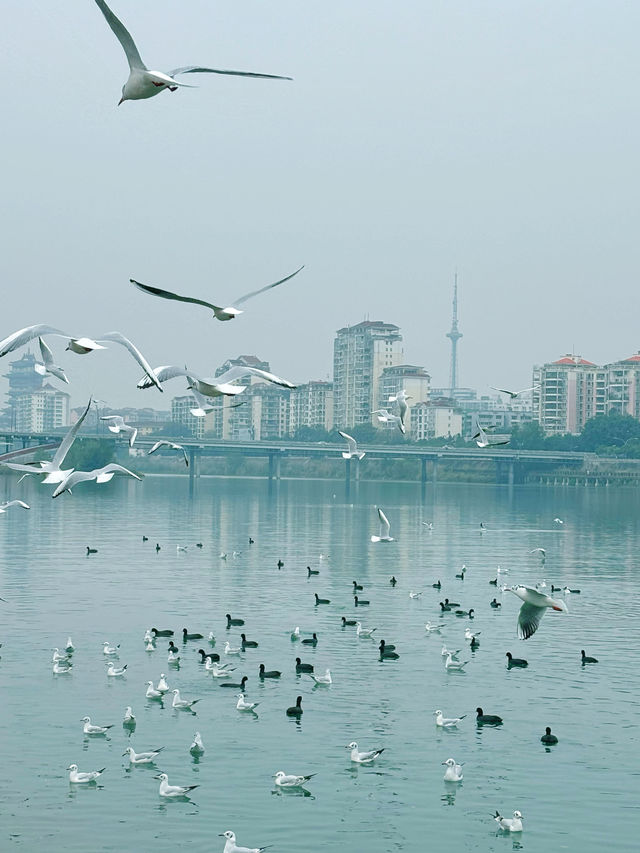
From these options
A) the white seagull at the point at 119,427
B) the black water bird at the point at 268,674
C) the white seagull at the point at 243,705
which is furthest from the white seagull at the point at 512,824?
the black water bird at the point at 268,674

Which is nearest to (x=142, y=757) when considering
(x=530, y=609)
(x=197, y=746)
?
(x=197, y=746)

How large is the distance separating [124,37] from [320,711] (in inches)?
764

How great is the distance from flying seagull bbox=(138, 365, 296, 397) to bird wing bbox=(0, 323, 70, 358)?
1484 millimetres

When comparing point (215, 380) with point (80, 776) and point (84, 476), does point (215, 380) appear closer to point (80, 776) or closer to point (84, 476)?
point (84, 476)

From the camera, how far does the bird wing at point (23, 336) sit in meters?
17.0

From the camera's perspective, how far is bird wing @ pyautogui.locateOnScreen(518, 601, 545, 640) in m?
18.8

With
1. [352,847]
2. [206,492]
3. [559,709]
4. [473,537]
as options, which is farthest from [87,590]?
[206,492]

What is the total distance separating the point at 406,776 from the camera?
85.0ft

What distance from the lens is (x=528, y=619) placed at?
19.1 metres

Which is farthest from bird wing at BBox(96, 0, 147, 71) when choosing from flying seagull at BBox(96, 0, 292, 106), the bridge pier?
the bridge pier

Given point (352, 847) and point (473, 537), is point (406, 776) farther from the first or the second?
point (473, 537)

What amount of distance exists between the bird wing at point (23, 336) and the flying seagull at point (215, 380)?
148 cm

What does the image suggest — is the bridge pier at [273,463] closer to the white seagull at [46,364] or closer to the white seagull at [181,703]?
the white seagull at [181,703]

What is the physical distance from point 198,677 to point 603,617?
57.8 ft
